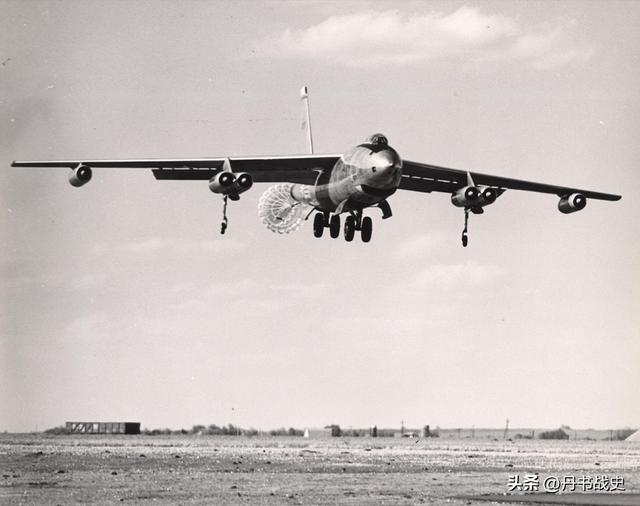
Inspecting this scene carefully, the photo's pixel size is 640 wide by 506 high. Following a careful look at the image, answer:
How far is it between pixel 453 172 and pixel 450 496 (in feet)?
45.5

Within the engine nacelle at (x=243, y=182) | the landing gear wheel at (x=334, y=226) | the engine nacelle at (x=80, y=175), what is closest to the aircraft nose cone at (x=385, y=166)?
the engine nacelle at (x=243, y=182)

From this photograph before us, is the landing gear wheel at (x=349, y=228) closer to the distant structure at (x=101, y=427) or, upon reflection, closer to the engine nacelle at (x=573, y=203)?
the engine nacelle at (x=573, y=203)

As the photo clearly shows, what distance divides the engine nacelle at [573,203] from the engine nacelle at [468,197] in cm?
538

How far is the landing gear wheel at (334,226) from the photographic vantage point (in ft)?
157

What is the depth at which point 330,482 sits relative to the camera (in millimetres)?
48781

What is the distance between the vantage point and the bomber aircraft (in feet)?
135

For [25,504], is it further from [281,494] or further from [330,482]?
[330,482]

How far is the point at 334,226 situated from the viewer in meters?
48.0

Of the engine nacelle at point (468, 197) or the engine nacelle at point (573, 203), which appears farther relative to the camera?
the engine nacelle at point (573, 203)

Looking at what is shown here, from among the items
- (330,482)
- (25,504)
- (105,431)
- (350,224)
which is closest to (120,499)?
(25,504)

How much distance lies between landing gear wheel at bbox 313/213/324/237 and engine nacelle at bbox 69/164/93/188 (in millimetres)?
11076

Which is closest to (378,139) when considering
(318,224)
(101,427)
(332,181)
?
(332,181)

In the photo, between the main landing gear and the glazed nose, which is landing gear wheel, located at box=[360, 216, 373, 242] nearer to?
the main landing gear

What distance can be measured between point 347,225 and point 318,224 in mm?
2597
